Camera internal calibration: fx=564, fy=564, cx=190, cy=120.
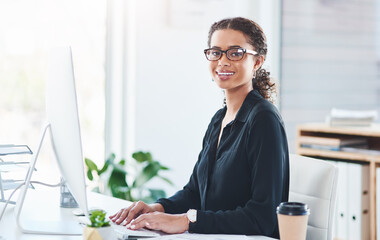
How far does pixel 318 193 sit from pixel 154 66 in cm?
221

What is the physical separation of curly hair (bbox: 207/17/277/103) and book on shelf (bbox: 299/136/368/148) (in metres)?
1.57

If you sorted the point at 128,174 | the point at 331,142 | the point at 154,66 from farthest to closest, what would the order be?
the point at 154,66, the point at 128,174, the point at 331,142

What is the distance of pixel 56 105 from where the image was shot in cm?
155

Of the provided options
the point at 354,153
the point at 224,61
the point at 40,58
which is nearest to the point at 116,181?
the point at 40,58

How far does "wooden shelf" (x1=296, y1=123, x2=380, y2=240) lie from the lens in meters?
3.27

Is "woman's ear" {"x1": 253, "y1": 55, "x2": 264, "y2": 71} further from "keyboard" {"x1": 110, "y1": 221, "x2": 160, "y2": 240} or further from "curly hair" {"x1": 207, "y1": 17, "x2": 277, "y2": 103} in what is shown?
"keyboard" {"x1": 110, "y1": 221, "x2": 160, "y2": 240}

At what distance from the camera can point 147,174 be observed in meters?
3.63

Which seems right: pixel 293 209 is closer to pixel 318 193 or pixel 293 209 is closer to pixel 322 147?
pixel 318 193

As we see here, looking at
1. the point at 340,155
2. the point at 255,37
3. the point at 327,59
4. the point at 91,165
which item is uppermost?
the point at 327,59

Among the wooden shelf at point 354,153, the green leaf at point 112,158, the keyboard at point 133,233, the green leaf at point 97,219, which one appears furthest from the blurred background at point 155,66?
the green leaf at point 97,219

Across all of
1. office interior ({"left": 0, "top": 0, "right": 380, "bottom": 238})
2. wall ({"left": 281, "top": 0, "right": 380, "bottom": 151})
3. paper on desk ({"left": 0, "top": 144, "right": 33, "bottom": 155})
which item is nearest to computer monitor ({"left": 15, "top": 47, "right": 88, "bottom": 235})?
paper on desk ({"left": 0, "top": 144, "right": 33, "bottom": 155})

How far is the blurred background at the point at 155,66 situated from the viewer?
361 cm

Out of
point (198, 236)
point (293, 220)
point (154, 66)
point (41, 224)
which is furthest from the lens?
point (154, 66)

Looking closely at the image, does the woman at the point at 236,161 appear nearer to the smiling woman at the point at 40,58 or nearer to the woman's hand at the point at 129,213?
the woman's hand at the point at 129,213
